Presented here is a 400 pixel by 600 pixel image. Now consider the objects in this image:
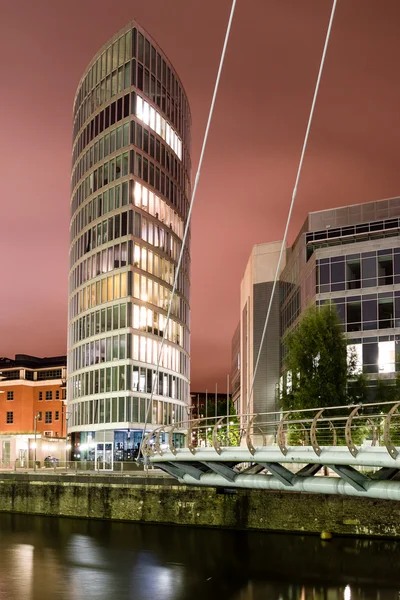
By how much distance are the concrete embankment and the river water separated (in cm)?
79

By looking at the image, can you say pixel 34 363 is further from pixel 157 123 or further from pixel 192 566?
pixel 192 566

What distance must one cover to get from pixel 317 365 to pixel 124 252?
28675 mm

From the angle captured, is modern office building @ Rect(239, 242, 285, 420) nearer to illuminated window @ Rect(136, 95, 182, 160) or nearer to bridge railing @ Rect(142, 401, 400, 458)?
illuminated window @ Rect(136, 95, 182, 160)

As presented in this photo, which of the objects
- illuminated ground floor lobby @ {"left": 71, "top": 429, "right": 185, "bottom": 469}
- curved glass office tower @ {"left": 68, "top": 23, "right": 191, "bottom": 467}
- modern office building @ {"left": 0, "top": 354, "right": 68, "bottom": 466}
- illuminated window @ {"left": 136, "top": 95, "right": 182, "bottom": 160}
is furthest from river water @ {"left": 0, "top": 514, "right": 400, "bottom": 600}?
modern office building @ {"left": 0, "top": 354, "right": 68, "bottom": 466}

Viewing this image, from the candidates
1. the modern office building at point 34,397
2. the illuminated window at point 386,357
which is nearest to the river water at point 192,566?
the illuminated window at point 386,357

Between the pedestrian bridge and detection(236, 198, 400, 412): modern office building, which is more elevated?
detection(236, 198, 400, 412): modern office building

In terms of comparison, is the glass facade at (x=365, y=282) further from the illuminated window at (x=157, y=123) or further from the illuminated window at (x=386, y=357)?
the illuminated window at (x=157, y=123)

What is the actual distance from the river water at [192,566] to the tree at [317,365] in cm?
1149

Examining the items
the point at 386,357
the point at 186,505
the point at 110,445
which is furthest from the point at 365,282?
the point at 110,445

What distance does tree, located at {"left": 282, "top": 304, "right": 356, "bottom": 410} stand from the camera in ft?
152

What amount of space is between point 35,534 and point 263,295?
2229 inches

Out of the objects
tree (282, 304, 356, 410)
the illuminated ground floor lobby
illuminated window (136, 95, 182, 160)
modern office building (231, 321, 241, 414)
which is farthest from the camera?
modern office building (231, 321, 241, 414)

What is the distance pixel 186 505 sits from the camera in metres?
40.0

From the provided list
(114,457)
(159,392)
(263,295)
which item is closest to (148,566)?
(114,457)
